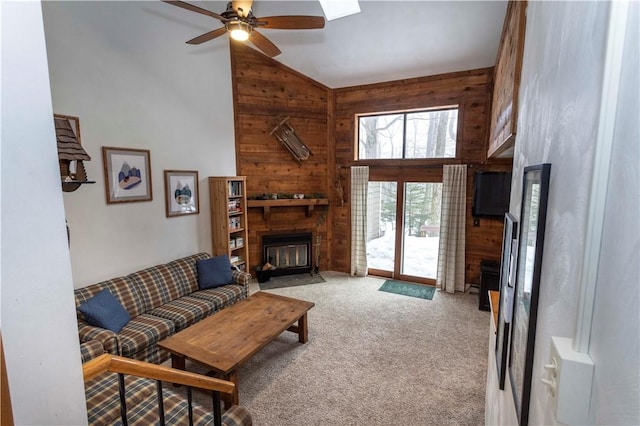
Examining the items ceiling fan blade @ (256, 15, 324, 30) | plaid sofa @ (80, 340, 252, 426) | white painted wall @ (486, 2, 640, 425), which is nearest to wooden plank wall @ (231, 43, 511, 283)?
ceiling fan blade @ (256, 15, 324, 30)

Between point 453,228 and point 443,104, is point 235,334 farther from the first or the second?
point 443,104

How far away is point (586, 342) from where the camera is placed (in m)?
0.57

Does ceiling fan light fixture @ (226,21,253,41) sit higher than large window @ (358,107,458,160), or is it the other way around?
ceiling fan light fixture @ (226,21,253,41)

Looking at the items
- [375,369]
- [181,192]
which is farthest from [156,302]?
[375,369]

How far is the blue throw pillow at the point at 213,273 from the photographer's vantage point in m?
Answer: 4.09

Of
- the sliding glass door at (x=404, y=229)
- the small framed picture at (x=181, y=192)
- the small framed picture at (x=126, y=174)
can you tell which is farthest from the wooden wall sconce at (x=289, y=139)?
the small framed picture at (x=126, y=174)

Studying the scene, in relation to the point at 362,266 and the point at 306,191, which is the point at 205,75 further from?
the point at 362,266

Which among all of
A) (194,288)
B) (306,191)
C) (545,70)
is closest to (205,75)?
(306,191)

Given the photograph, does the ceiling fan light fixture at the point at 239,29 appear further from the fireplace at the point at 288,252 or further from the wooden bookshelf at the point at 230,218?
Result: the fireplace at the point at 288,252

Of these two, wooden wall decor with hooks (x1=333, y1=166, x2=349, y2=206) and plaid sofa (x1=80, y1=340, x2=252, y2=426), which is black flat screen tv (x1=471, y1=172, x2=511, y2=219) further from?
plaid sofa (x1=80, y1=340, x2=252, y2=426)

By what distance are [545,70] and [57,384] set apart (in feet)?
5.54

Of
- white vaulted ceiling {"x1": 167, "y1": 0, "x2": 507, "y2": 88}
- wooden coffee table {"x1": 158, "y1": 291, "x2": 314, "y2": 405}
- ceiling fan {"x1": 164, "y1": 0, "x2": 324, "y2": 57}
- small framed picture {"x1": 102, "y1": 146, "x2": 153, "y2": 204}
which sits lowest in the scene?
wooden coffee table {"x1": 158, "y1": 291, "x2": 314, "y2": 405}

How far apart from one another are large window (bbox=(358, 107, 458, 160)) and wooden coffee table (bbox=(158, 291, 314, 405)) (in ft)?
10.3

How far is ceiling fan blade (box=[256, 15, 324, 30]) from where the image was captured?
9.12ft
